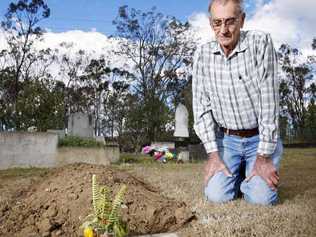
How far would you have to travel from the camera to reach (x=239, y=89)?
169 inches

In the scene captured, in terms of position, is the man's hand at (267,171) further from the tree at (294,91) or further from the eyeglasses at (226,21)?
the tree at (294,91)

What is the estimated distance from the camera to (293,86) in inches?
1644

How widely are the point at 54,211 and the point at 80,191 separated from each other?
1.60 ft

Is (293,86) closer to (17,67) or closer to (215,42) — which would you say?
(17,67)

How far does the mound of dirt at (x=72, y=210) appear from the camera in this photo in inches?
137

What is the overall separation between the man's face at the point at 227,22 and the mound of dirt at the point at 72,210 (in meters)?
1.52

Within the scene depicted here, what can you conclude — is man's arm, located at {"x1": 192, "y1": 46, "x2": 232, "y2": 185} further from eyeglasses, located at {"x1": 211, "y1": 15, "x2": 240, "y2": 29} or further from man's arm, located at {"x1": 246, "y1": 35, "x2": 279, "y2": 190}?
eyeglasses, located at {"x1": 211, "y1": 15, "x2": 240, "y2": 29}

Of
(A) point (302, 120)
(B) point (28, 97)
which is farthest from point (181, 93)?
(B) point (28, 97)

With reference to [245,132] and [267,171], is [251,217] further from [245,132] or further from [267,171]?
[245,132]

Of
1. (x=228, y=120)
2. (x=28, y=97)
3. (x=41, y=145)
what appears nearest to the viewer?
(x=228, y=120)

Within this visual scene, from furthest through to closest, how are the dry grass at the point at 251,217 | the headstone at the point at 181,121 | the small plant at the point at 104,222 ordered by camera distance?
the headstone at the point at 181,121, the dry grass at the point at 251,217, the small plant at the point at 104,222

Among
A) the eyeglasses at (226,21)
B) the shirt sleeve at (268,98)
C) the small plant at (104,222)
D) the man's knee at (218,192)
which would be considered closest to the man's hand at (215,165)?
the man's knee at (218,192)

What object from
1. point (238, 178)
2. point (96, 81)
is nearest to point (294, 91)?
point (96, 81)

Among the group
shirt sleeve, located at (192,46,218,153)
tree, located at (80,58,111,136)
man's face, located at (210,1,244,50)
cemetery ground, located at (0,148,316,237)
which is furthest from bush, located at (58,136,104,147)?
tree, located at (80,58,111,136)
